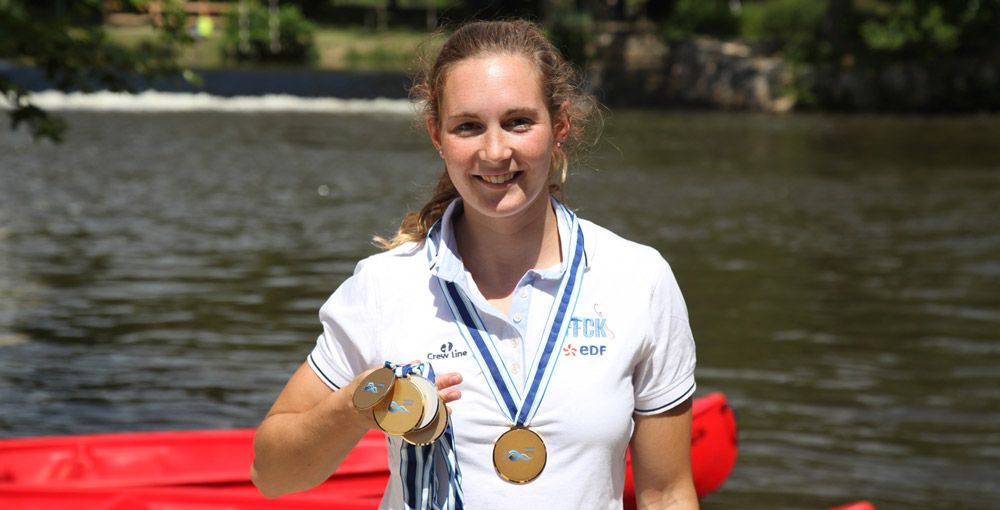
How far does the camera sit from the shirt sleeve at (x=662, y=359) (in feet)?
7.14

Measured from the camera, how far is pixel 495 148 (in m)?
2.12

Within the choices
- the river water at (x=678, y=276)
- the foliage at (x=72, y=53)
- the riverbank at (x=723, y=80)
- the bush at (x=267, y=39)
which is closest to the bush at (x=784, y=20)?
the riverbank at (x=723, y=80)

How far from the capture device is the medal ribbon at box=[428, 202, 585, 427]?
82.0 inches

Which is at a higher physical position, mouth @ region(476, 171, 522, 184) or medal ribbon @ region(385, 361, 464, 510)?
mouth @ region(476, 171, 522, 184)

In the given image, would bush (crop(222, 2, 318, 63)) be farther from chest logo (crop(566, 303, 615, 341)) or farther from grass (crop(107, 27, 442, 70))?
chest logo (crop(566, 303, 615, 341))

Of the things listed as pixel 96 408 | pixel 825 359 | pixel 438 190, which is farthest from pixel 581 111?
pixel 825 359

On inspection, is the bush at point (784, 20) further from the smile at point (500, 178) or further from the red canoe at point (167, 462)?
the smile at point (500, 178)

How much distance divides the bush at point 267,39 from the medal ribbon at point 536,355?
1599 inches

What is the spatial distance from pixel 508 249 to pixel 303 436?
0.43 m

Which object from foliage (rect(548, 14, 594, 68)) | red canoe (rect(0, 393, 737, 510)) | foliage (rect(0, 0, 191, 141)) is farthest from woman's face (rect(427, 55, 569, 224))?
foliage (rect(548, 14, 594, 68))

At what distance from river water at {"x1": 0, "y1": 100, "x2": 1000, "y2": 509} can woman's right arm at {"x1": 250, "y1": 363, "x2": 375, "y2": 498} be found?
584mm

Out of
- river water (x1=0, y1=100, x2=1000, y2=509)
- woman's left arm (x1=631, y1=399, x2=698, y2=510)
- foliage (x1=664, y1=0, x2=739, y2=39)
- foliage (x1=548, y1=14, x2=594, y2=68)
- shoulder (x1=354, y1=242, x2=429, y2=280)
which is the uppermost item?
shoulder (x1=354, y1=242, x2=429, y2=280)

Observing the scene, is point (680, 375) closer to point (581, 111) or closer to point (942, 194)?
point (581, 111)

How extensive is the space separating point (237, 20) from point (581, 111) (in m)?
41.4
